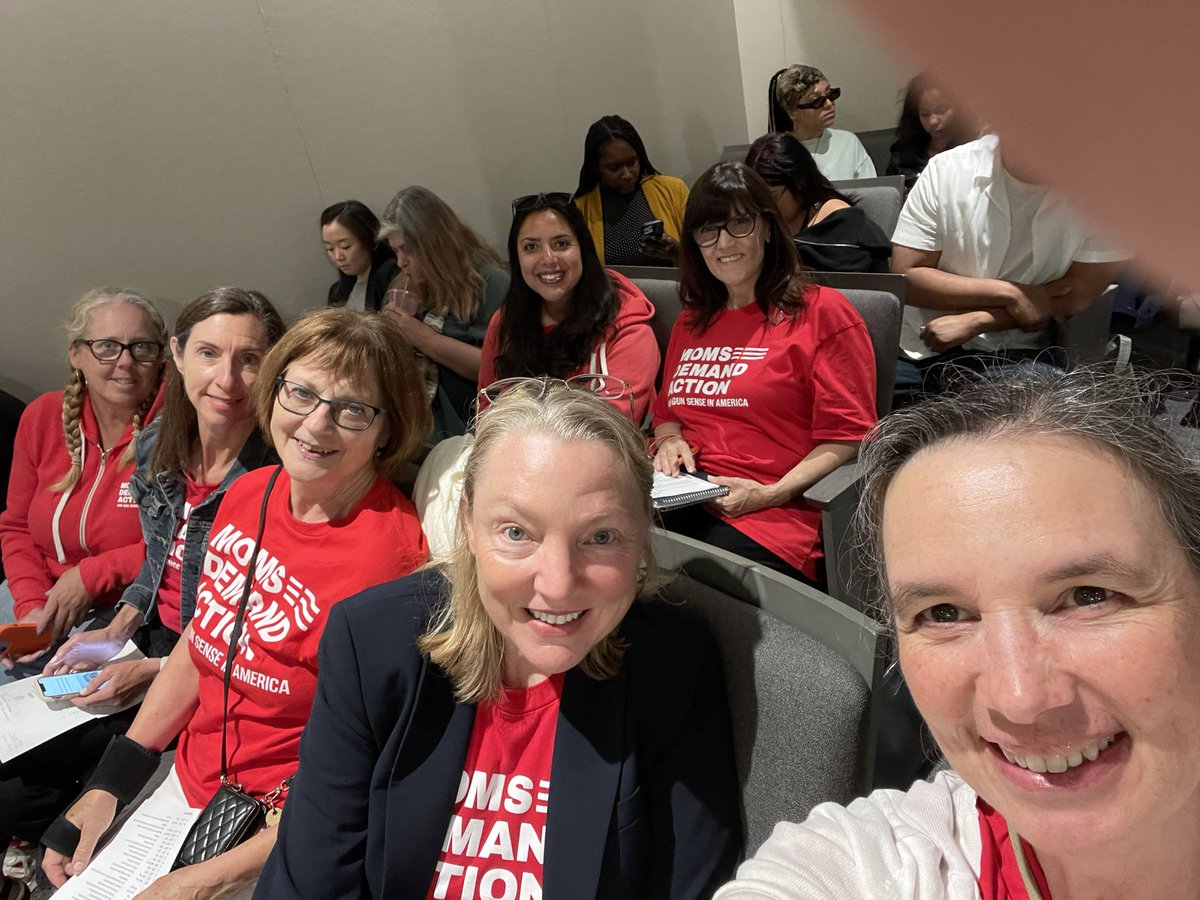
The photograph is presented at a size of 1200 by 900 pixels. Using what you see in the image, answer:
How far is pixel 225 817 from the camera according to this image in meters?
1.45

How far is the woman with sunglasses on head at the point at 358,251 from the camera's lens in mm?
3410

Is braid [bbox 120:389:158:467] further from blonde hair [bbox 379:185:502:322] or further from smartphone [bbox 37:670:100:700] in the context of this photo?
blonde hair [bbox 379:185:502:322]

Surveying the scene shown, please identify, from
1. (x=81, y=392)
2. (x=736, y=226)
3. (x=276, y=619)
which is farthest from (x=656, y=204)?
(x=276, y=619)

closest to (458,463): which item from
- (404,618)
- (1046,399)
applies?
(404,618)

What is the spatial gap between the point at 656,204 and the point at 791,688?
116 inches

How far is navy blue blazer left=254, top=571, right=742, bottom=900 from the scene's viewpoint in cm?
111

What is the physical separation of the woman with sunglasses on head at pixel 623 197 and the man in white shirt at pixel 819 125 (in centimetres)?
85

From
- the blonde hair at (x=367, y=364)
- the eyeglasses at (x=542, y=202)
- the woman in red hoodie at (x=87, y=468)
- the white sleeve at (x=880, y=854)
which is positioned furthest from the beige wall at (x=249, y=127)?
the white sleeve at (x=880, y=854)

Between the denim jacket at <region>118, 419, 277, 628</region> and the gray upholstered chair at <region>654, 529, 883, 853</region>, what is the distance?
1222mm

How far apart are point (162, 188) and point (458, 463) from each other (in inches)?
94.6

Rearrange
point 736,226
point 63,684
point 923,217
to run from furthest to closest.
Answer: point 923,217 < point 736,226 < point 63,684

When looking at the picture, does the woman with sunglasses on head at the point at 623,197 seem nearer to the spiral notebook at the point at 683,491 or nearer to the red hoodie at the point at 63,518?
the spiral notebook at the point at 683,491

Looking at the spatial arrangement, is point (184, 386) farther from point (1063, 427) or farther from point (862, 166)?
point (862, 166)

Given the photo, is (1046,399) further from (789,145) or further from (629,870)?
(789,145)
